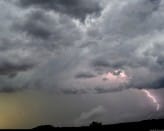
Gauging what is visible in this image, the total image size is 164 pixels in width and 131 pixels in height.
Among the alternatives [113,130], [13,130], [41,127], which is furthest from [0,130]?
[113,130]

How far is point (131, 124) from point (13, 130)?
36.7 metres

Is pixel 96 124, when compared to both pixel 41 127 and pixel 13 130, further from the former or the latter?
pixel 13 130

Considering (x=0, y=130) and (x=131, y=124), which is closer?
(x=0, y=130)

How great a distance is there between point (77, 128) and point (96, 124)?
6651mm

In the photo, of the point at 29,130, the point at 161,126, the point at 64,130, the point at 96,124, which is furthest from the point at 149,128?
the point at 29,130

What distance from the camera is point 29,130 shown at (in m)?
127

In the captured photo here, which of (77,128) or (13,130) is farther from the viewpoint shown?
(77,128)

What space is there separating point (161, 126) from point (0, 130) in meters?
47.5

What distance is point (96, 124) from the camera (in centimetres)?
13388

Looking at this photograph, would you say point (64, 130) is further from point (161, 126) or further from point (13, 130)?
point (161, 126)

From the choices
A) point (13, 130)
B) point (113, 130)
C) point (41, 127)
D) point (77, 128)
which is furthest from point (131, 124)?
point (13, 130)

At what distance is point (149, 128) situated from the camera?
412 feet

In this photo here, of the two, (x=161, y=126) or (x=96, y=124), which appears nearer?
(x=161, y=126)

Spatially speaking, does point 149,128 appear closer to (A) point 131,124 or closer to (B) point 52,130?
(A) point 131,124
